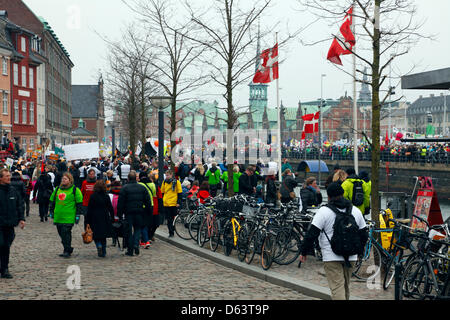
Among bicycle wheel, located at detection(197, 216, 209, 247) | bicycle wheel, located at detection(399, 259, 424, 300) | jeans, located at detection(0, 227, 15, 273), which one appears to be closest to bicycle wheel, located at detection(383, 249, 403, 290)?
bicycle wheel, located at detection(399, 259, 424, 300)

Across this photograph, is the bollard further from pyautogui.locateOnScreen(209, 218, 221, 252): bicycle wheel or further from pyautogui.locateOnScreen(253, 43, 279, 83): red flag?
pyautogui.locateOnScreen(253, 43, 279, 83): red flag

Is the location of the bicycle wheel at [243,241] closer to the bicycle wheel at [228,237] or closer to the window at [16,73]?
the bicycle wheel at [228,237]

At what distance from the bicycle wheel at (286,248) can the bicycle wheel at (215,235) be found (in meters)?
2.07

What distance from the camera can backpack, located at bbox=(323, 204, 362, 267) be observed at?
6867 millimetres

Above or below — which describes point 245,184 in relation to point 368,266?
above

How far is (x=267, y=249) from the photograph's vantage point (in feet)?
36.1

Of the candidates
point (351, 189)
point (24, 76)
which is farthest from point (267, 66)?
point (24, 76)

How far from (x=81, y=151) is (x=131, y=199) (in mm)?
17866

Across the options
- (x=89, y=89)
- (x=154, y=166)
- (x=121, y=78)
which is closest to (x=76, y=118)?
(x=89, y=89)

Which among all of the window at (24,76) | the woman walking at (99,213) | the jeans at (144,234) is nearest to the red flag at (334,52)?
the jeans at (144,234)

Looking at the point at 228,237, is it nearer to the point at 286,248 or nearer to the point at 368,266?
the point at 286,248

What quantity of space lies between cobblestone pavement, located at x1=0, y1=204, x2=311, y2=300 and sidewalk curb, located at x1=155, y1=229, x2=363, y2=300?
0.38 ft

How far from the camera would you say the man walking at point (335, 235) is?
22.7 feet
